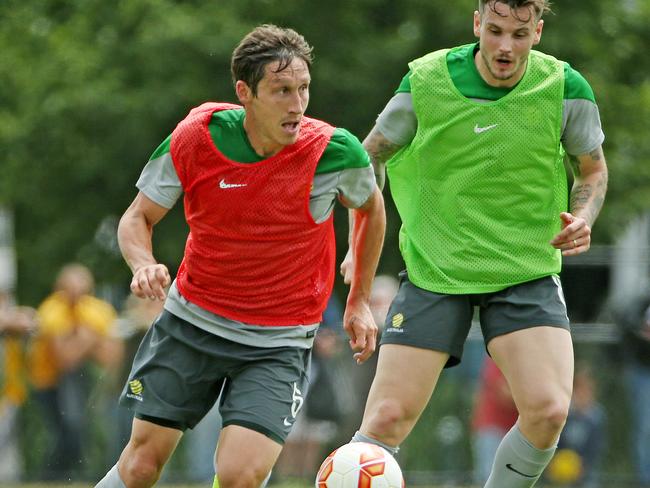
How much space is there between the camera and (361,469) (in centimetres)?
649

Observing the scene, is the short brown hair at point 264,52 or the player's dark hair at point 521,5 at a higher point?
the player's dark hair at point 521,5

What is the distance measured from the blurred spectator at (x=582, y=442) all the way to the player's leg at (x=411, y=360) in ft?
18.8

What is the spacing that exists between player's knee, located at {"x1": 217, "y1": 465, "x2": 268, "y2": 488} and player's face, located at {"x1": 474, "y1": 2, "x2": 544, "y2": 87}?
2105 millimetres

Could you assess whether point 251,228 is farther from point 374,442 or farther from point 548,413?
point 548,413

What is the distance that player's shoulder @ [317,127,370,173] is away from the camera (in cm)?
644

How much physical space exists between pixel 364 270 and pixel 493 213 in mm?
653

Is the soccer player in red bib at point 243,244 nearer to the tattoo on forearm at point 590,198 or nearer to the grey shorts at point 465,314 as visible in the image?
the grey shorts at point 465,314

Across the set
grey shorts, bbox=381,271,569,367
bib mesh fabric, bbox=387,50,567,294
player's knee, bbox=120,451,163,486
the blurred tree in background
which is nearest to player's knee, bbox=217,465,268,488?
player's knee, bbox=120,451,163,486

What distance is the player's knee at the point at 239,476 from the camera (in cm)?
610

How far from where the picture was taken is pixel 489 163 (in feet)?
21.8

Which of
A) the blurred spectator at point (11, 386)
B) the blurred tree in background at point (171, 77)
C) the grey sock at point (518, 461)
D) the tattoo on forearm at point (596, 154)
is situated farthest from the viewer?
the blurred tree in background at point (171, 77)

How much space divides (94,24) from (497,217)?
31.6 ft

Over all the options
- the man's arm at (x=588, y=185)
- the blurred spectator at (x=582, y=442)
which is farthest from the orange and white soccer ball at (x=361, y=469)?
the blurred spectator at (x=582, y=442)

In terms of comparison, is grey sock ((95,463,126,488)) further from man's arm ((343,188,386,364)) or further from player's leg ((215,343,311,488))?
man's arm ((343,188,386,364))
